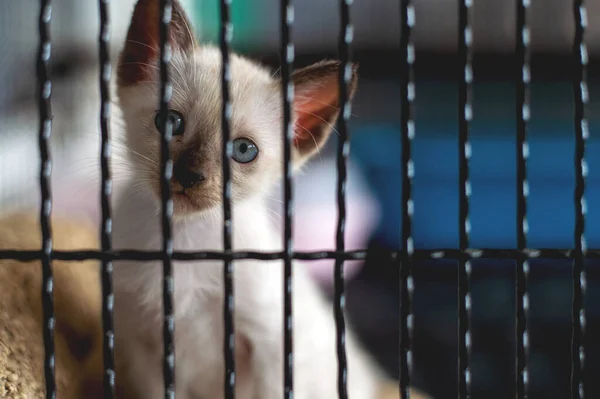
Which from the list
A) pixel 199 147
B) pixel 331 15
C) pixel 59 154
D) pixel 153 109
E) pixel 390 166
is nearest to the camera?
pixel 199 147

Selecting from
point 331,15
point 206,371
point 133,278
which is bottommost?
point 206,371

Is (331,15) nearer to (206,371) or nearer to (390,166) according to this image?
(390,166)

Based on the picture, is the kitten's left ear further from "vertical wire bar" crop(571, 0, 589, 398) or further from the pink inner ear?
"vertical wire bar" crop(571, 0, 589, 398)

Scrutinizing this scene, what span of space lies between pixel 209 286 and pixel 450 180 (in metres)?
1.57

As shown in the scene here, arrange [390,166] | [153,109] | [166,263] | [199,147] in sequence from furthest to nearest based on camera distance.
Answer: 1. [390,166]
2. [153,109]
3. [199,147]
4. [166,263]

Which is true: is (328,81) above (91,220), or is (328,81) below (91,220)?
above

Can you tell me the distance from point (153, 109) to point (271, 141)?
0.70ft

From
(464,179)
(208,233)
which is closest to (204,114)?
(208,233)

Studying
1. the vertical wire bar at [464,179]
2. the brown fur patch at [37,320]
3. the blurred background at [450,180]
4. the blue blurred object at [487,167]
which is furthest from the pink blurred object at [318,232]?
the vertical wire bar at [464,179]

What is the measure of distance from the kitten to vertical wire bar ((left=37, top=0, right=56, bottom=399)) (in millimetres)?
319

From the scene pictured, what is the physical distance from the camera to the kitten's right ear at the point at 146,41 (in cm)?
95

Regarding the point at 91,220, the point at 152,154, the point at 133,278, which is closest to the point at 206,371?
the point at 133,278

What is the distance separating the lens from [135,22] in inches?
38.1

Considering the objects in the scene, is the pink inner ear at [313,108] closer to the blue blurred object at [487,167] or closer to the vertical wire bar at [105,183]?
the vertical wire bar at [105,183]
